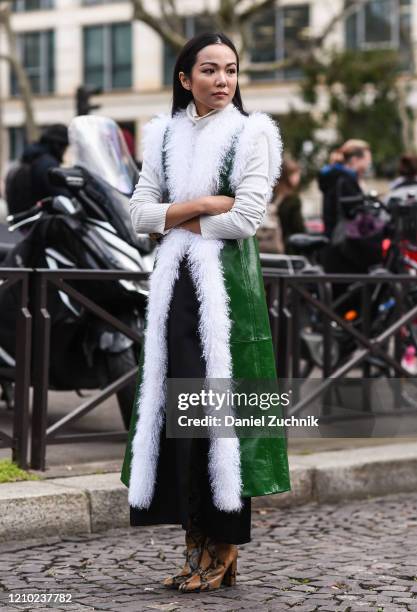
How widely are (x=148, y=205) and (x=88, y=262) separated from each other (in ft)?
7.97

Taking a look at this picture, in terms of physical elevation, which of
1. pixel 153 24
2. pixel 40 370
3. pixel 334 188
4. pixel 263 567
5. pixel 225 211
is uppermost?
pixel 153 24

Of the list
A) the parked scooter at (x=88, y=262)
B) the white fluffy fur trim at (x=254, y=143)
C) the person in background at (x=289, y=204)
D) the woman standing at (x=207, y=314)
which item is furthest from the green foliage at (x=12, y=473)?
the person in background at (x=289, y=204)

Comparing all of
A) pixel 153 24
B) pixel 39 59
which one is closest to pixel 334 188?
pixel 153 24

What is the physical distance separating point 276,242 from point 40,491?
509 centimetres

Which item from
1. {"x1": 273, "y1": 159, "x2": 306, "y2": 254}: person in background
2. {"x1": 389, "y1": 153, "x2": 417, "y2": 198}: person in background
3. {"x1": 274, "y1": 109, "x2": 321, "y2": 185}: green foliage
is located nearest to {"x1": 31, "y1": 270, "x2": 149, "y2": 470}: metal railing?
{"x1": 389, "y1": 153, "x2": 417, "y2": 198}: person in background

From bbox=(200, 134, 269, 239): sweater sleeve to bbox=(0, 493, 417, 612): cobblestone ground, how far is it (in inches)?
49.1

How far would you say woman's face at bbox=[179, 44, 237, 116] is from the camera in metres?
4.46

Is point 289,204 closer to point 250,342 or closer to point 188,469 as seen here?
point 250,342

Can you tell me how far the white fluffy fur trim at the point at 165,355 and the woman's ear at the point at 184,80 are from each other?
51cm

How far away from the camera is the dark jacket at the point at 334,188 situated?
33.4 ft

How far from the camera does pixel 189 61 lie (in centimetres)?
454

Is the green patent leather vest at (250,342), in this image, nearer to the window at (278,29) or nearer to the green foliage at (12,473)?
the green foliage at (12,473)

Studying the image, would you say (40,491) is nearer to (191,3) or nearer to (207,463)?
(207,463)

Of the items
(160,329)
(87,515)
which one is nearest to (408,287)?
(87,515)
